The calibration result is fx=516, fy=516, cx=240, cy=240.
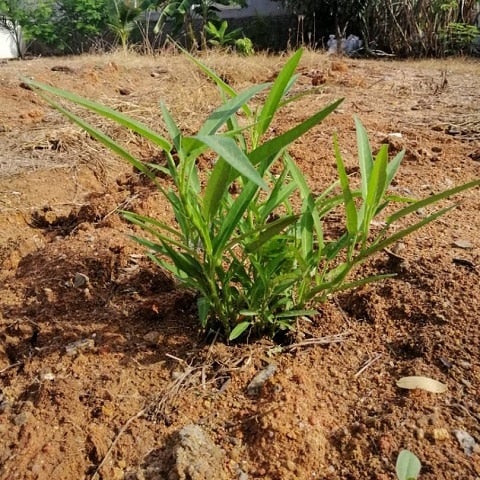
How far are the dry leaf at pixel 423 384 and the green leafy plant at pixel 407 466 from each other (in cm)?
22

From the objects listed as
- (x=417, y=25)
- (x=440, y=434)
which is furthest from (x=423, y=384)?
(x=417, y=25)

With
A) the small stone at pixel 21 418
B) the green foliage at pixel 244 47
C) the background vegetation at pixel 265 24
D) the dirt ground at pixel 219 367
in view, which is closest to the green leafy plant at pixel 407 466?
the dirt ground at pixel 219 367

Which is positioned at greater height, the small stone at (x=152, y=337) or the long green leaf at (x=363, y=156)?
the long green leaf at (x=363, y=156)

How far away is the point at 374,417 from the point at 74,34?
15964 millimetres

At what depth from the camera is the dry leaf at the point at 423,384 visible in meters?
1.12

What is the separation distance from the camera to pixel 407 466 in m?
0.89

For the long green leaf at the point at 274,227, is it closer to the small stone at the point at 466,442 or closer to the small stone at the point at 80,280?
the small stone at the point at 466,442

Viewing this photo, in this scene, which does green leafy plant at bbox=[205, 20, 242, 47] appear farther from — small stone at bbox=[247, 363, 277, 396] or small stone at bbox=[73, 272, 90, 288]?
small stone at bbox=[247, 363, 277, 396]

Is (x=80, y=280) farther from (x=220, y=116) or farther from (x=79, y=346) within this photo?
(x=220, y=116)

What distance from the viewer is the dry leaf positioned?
44.2 inches

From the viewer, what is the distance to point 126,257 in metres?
1.70

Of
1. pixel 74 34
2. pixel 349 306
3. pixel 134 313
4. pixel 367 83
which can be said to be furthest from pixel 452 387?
pixel 74 34

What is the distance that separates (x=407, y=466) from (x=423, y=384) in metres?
0.28

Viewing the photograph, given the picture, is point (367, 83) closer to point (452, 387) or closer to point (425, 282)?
point (425, 282)
